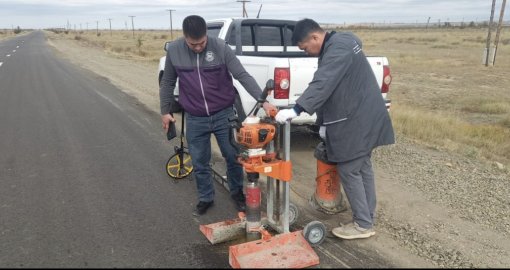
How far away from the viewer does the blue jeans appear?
4.37 metres

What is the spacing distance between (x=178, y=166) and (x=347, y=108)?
269 centimetres

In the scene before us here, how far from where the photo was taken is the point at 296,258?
3.36 metres

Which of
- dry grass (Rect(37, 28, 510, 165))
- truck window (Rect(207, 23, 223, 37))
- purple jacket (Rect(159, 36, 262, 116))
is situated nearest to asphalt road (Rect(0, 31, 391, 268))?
purple jacket (Rect(159, 36, 262, 116))

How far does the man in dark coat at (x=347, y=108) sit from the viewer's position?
11.5ft

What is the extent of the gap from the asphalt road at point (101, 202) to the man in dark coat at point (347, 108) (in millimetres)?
464

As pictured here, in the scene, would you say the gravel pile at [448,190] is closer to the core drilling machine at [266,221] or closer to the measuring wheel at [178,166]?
the core drilling machine at [266,221]

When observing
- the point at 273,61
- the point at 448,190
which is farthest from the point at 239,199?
the point at 448,190

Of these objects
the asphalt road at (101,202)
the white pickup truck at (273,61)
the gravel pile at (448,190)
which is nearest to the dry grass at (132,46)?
the asphalt road at (101,202)

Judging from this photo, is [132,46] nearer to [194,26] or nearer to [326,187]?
[194,26]

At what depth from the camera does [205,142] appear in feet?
14.7

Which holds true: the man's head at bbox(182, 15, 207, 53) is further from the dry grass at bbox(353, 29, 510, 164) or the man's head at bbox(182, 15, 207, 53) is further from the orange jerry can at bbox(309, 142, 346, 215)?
the dry grass at bbox(353, 29, 510, 164)

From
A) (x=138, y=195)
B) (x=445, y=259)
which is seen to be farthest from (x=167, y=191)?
(x=445, y=259)

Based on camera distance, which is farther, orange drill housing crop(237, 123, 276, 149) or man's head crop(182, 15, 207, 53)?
man's head crop(182, 15, 207, 53)

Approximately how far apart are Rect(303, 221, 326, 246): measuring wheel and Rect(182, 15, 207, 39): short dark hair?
1.88 meters
